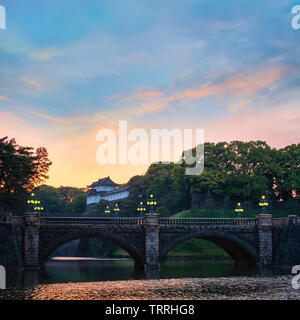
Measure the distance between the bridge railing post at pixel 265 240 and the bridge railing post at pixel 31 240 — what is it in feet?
89.8

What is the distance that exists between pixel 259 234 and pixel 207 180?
35475 millimetres

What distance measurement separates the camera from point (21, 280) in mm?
45656

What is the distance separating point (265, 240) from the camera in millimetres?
63531

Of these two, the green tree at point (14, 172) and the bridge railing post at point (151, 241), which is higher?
the green tree at point (14, 172)

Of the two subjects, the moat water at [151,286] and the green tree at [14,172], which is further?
the green tree at [14,172]

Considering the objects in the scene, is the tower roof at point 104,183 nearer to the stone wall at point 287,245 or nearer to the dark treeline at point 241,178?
the dark treeline at point 241,178

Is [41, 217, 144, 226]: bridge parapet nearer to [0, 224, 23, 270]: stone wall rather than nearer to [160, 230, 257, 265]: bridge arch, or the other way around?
[0, 224, 23, 270]: stone wall

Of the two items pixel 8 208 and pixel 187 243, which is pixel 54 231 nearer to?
pixel 8 208

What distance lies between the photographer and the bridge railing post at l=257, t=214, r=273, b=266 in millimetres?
63031

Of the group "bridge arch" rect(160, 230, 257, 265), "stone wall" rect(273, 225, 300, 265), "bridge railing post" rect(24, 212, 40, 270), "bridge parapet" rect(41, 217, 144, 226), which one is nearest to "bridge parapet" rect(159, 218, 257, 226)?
"bridge arch" rect(160, 230, 257, 265)

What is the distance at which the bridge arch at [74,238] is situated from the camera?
2271 inches

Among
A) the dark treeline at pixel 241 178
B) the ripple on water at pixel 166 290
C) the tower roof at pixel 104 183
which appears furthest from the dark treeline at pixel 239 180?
the tower roof at pixel 104 183

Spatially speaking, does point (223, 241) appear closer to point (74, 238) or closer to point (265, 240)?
point (265, 240)
